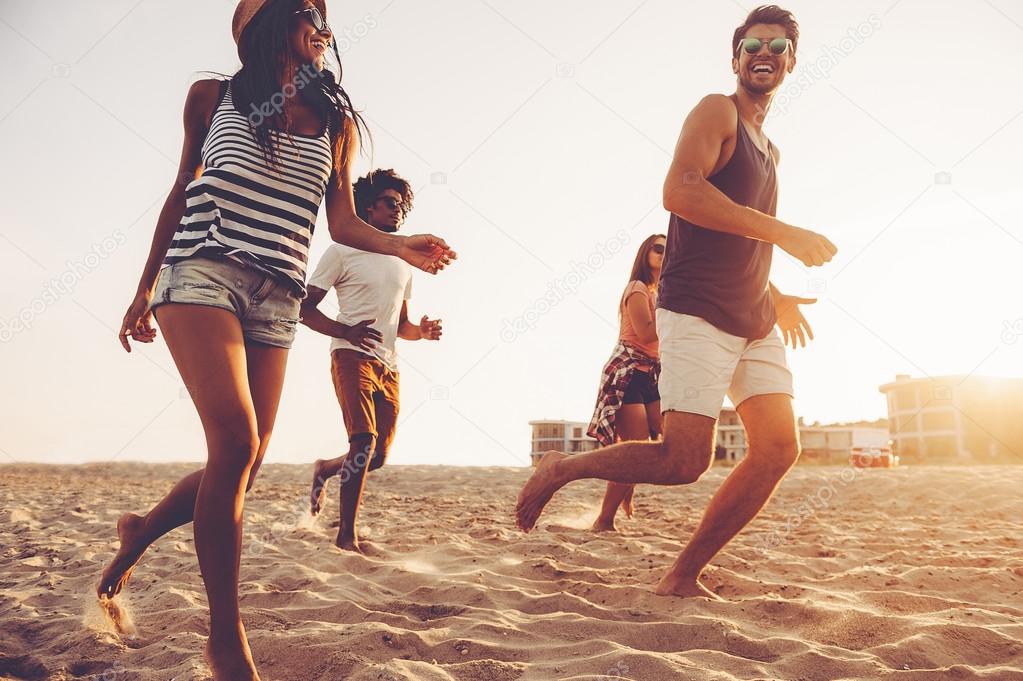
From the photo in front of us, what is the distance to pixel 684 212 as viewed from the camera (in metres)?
2.67

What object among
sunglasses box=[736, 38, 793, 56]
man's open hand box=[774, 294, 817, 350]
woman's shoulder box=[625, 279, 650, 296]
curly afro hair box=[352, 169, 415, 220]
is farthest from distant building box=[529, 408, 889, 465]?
sunglasses box=[736, 38, 793, 56]

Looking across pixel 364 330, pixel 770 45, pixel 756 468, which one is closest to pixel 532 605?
pixel 756 468

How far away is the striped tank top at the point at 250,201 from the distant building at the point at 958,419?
1052 inches

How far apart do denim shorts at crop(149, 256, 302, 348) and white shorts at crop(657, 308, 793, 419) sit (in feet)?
4.66

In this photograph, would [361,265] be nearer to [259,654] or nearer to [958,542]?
[259,654]

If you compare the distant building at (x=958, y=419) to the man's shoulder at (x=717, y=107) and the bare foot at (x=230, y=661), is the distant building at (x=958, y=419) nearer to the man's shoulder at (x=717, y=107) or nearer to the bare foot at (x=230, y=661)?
the man's shoulder at (x=717, y=107)

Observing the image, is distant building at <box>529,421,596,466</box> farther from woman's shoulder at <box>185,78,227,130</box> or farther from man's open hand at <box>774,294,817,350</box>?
woman's shoulder at <box>185,78,227,130</box>

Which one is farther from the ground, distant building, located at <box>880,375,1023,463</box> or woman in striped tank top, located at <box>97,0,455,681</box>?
distant building, located at <box>880,375,1023,463</box>

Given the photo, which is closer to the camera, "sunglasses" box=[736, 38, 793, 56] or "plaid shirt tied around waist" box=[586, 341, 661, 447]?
"sunglasses" box=[736, 38, 793, 56]

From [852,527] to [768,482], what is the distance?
3448 millimetres

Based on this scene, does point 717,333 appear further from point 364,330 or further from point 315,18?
point 364,330

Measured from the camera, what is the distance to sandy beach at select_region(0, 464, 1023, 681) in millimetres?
2248

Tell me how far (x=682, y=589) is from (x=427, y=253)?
69.8 inches

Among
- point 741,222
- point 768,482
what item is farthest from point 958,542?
point 741,222
